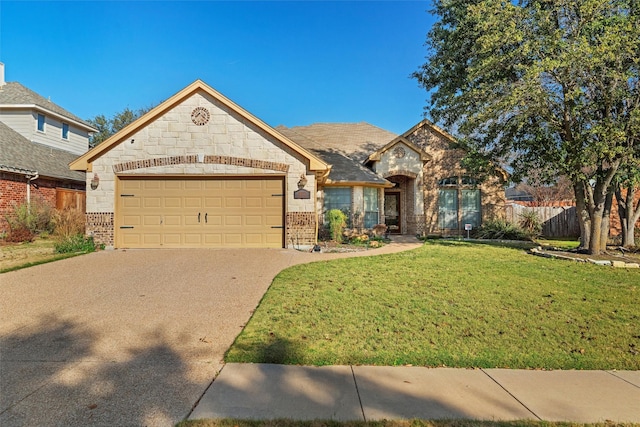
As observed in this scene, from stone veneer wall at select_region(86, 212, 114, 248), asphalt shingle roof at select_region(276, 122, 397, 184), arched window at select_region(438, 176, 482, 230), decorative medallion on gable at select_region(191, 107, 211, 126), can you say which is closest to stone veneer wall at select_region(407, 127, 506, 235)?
arched window at select_region(438, 176, 482, 230)

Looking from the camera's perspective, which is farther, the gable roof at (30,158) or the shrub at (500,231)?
the shrub at (500,231)

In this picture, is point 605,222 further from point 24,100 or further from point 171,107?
point 24,100

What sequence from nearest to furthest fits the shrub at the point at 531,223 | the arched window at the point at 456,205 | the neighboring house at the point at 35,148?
the neighboring house at the point at 35,148, the shrub at the point at 531,223, the arched window at the point at 456,205

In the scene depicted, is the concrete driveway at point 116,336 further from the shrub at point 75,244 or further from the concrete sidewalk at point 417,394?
the shrub at point 75,244

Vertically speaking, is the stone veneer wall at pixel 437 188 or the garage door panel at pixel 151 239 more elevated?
the stone veneer wall at pixel 437 188

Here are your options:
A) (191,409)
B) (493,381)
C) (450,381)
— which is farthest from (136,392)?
(493,381)

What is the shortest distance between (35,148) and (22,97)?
357cm

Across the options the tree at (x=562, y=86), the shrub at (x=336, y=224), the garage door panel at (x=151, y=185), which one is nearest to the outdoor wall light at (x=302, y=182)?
the shrub at (x=336, y=224)

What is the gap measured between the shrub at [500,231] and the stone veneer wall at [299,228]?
9599 mm

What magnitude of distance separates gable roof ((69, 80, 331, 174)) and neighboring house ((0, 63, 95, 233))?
220 inches

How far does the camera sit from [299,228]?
1173cm

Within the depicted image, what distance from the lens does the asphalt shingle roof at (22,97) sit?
18906 mm

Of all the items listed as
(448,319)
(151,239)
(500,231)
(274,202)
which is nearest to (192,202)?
(151,239)

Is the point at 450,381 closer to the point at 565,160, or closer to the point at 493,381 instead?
the point at 493,381
